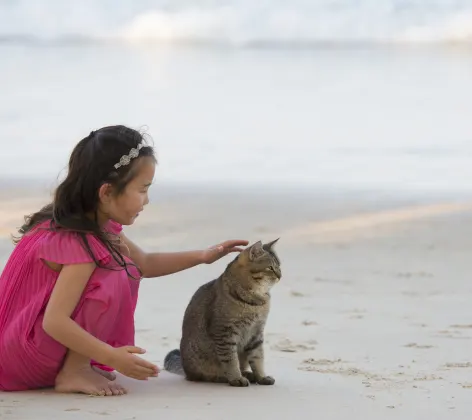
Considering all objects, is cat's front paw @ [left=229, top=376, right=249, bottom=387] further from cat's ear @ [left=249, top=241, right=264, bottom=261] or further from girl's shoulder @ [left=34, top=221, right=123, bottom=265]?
girl's shoulder @ [left=34, top=221, right=123, bottom=265]

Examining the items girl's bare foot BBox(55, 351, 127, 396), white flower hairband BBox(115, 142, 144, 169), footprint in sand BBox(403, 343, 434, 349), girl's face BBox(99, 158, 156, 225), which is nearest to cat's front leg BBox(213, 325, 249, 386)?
girl's bare foot BBox(55, 351, 127, 396)

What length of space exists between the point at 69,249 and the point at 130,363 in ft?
1.45

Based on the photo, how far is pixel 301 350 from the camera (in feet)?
14.6

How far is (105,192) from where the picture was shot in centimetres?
331

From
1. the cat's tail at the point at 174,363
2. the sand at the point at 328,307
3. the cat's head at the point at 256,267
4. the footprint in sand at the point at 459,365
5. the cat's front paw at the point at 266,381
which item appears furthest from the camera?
the footprint in sand at the point at 459,365

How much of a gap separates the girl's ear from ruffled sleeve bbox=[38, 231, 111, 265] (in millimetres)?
147

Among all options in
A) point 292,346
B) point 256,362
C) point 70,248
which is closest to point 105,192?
point 70,248

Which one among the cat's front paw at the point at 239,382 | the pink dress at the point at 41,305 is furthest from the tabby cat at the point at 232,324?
the pink dress at the point at 41,305

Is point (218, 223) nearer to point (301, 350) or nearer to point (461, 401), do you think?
point (301, 350)

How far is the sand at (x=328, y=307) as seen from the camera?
311 cm

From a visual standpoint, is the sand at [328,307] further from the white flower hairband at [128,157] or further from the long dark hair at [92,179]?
the white flower hairband at [128,157]

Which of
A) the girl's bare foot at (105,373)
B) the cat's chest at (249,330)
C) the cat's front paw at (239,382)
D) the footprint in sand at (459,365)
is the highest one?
the cat's chest at (249,330)

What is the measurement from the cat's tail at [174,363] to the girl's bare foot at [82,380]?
61 centimetres

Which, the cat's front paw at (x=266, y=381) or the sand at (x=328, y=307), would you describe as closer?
the sand at (x=328, y=307)
